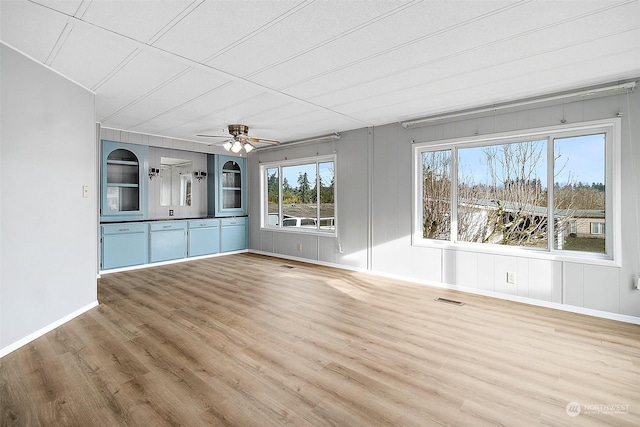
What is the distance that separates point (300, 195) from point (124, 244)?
3456mm

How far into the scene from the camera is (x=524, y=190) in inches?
158

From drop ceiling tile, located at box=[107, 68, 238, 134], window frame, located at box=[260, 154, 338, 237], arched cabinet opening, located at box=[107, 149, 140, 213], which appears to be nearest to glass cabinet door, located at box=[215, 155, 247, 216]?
window frame, located at box=[260, 154, 338, 237]

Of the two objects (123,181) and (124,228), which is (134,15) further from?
(123,181)

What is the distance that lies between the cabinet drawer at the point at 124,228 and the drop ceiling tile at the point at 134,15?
4095 mm

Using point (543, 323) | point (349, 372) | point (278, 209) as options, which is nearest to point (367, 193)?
point (278, 209)

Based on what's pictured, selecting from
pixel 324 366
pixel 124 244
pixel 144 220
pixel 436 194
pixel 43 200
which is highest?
pixel 436 194

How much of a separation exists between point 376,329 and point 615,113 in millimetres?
3394

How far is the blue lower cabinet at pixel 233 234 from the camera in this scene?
23.7 feet

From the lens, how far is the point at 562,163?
12.2 feet

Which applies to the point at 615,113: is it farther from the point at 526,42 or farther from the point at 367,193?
the point at 367,193

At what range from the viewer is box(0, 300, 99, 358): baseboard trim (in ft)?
8.49

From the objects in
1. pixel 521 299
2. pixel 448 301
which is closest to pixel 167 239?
pixel 448 301

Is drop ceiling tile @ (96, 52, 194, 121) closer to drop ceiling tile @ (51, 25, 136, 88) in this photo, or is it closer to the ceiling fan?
drop ceiling tile @ (51, 25, 136, 88)

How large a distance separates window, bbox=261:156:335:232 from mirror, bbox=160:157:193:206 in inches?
66.5
